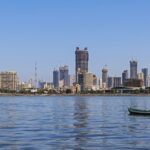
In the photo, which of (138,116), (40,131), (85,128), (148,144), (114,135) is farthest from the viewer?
(138,116)

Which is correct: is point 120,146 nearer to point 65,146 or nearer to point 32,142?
point 65,146

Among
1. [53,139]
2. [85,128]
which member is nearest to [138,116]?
[85,128]

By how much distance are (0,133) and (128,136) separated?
48.7 ft

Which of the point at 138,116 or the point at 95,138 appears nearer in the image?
the point at 95,138

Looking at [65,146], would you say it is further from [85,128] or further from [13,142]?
[85,128]

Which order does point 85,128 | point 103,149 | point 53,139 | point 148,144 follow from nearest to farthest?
1. point 103,149
2. point 148,144
3. point 53,139
4. point 85,128

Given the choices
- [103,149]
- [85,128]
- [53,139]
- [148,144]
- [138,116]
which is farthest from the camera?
[138,116]

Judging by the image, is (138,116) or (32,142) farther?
(138,116)

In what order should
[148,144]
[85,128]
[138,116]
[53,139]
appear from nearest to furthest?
[148,144]
[53,139]
[85,128]
[138,116]

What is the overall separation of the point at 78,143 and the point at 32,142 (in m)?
4.61

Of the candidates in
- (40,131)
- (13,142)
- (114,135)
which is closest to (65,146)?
(13,142)

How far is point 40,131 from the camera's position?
63406 millimetres

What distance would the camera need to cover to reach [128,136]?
5778cm

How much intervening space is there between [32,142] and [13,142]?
1.89 meters
